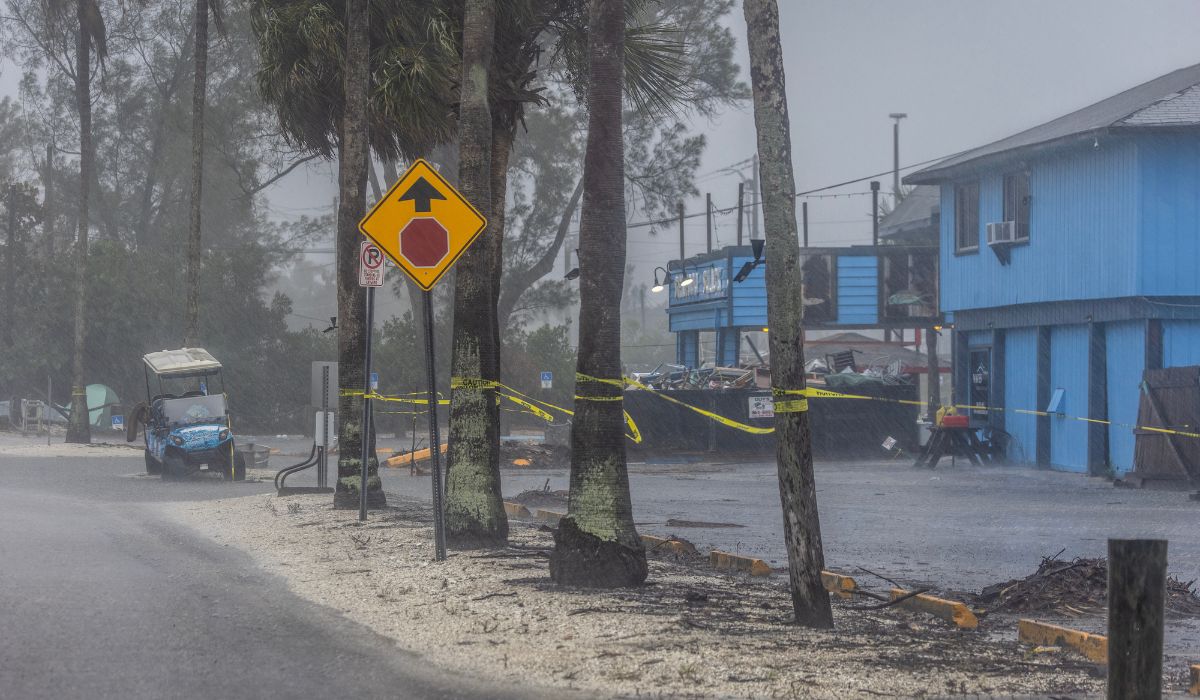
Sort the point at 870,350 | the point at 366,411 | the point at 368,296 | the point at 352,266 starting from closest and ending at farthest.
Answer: the point at 368,296 → the point at 366,411 → the point at 352,266 → the point at 870,350

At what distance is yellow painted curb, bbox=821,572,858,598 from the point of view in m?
10.4

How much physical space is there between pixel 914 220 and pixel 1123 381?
23.2 metres

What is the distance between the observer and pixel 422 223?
11969 millimetres

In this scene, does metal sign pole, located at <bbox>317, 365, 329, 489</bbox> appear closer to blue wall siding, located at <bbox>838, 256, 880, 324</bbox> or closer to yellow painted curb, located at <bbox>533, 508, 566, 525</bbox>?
yellow painted curb, located at <bbox>533, 508, 566, 525</bbox>

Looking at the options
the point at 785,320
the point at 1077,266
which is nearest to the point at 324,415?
the point at 785,320

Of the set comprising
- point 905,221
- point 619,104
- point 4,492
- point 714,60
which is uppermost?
point 714,60

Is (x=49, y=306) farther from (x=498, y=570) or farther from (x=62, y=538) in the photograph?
(x=498, y=570)

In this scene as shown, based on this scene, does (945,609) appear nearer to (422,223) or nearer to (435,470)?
(435,470)

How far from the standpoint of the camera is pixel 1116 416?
24.8 m

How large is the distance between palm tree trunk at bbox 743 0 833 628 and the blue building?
1684cm

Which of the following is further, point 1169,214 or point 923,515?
point 1169,214

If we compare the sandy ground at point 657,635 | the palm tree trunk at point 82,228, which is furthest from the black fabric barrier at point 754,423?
the sandy ground at point 657,635

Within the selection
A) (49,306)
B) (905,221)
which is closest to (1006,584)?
(905,221)

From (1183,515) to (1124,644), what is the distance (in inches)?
507
